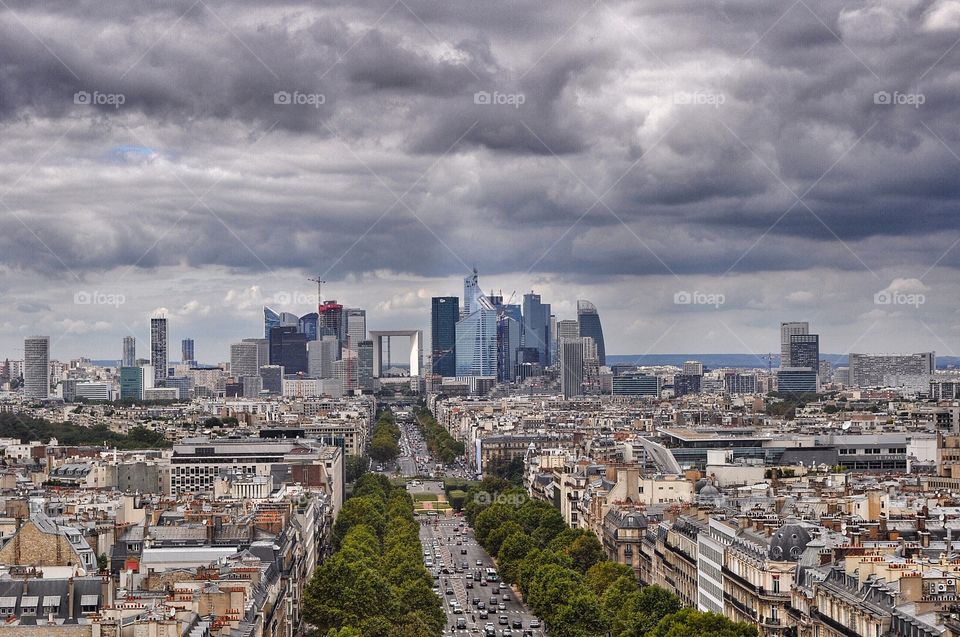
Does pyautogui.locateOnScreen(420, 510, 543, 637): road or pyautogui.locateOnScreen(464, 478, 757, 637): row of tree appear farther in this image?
pyautogui.locateOnScreen(420, 510, 543, 637): road

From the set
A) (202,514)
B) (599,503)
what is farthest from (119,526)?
(599,503)

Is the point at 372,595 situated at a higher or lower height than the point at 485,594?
higher

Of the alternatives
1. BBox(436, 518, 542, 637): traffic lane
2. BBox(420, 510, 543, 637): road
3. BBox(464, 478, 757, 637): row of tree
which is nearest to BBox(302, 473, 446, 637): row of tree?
BBox(420, 510, 543, 637): road

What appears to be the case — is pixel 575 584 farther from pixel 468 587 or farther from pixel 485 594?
pixel 468 587

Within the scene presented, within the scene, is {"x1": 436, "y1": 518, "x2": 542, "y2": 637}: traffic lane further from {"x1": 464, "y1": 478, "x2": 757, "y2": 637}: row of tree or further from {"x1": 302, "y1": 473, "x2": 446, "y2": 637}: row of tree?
{"x1": 302, "y1": 473, "x2": 446, "y2": 637}: row of tree

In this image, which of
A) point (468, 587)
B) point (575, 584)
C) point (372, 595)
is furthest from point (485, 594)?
point (372, 595)

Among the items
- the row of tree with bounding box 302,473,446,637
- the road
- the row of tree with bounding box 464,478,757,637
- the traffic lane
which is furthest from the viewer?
the traffic lane

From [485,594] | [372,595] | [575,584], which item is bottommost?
[485,594]
